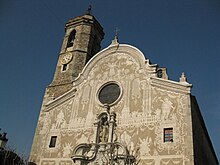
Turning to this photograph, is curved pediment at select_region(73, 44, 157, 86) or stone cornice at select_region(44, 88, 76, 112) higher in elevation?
curved pediment at select_region(73, 44, 157, 86)

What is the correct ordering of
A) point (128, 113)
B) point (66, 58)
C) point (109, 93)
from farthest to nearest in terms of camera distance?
point (66, 58), point (109, 93), point (128, 113)

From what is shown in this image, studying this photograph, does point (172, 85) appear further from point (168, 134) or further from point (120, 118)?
point (120, 118)

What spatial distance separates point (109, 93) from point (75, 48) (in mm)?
7820

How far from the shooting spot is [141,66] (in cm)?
1780

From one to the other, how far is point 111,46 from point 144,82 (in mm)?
4699

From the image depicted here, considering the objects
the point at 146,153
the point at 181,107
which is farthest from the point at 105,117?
the point at 181,107

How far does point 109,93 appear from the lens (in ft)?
59.7

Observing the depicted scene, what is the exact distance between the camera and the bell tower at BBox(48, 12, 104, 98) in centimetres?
2245

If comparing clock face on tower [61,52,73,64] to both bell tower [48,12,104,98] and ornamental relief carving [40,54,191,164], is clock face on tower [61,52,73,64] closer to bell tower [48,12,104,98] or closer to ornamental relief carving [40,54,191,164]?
bell tower [48,12,104,98]

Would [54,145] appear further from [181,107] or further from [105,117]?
[181,107]

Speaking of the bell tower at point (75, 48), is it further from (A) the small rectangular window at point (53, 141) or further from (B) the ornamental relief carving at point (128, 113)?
(A) the small rectangular window at point (53, 141)

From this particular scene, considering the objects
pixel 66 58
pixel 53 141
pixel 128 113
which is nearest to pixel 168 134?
pixel 128 113

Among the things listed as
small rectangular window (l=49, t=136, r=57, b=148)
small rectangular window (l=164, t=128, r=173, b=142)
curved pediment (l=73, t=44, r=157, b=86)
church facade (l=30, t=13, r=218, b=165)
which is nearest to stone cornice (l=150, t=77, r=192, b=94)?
church facade (l=30, t=13, r=218, b=165)

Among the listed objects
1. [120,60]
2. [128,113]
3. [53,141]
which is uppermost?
[120,60]
